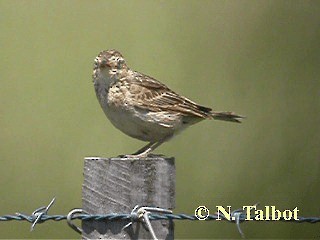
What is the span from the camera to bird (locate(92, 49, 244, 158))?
18.6ft

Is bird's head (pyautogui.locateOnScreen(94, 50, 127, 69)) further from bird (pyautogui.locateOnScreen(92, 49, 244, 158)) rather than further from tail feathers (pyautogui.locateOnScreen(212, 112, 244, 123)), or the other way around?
tail feathers (pyautogui.locateOnScreen(212, 112, 244, 123))

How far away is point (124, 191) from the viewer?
13.5 feet

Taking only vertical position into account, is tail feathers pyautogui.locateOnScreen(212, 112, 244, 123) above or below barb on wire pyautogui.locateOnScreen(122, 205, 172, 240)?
above

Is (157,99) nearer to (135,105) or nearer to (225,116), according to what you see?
(135,105)

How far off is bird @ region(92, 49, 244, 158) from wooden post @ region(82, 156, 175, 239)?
4.62 ft

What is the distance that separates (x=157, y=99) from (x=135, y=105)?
250 millimetres

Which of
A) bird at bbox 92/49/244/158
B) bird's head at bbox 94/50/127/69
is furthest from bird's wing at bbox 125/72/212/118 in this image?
bird's head at bbox 94/50/127/69

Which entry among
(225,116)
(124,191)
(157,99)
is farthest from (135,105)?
(124,191)

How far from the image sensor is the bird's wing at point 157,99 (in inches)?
227

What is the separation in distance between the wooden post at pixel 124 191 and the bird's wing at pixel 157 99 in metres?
1.55

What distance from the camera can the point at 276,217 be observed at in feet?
14.3

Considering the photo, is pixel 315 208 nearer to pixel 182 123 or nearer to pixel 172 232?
pixel 182 123

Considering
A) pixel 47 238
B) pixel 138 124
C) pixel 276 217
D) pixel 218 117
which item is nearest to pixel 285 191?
pixel 47 238

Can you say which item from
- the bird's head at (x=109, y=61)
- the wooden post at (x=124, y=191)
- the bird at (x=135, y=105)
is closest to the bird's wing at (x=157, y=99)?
the bird at (x=135, y=105)
